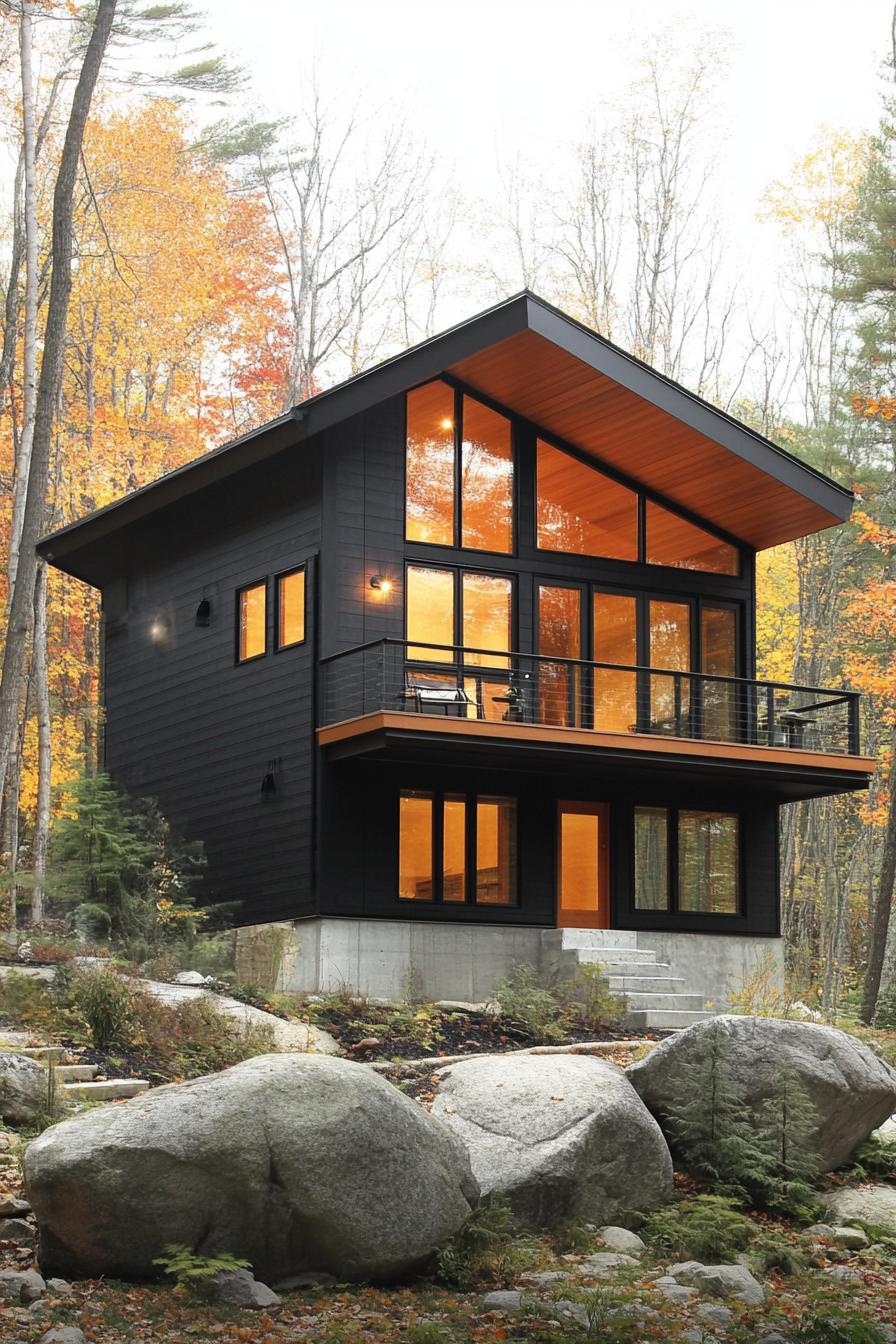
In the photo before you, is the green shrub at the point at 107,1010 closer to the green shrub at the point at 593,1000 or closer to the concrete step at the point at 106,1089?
the concrete step at the point at 106,1089

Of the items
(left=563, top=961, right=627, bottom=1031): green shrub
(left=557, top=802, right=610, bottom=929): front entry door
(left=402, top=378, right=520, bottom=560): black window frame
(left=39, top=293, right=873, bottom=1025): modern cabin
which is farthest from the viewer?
(left=557, top=802, right=610, bottom=929): front entry door

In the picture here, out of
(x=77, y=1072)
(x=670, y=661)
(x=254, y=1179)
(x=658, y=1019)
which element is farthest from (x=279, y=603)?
(x=254, y=1179)

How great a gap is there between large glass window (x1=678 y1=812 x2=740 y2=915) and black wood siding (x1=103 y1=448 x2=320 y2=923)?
539cm

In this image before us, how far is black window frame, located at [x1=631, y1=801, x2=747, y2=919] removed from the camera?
20.7 metres

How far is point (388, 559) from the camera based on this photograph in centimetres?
1953

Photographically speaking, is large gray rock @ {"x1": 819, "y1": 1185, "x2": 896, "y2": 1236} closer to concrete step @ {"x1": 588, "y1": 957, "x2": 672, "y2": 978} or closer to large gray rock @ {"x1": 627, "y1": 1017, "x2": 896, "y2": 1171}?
large gray rock @ {"x1": 627, "y1": 1017, "x2": 896, "y2": 1171}

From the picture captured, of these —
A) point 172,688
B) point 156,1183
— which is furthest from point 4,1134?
point 172,688

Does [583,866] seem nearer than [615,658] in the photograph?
Yes

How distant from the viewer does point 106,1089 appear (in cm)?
1131

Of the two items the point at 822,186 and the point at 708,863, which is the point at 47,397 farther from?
the point at 822,186

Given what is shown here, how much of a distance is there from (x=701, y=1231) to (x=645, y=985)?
8.95 metres

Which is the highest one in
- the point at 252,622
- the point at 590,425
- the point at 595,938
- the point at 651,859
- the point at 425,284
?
the point at 425,284

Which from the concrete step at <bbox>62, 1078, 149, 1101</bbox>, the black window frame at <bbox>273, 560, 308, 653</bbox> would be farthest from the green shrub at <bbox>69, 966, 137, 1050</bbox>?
the black window frame at <bbox>273, 560, 308, 653</bbox>

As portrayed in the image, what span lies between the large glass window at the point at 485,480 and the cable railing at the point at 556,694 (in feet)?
5.58
